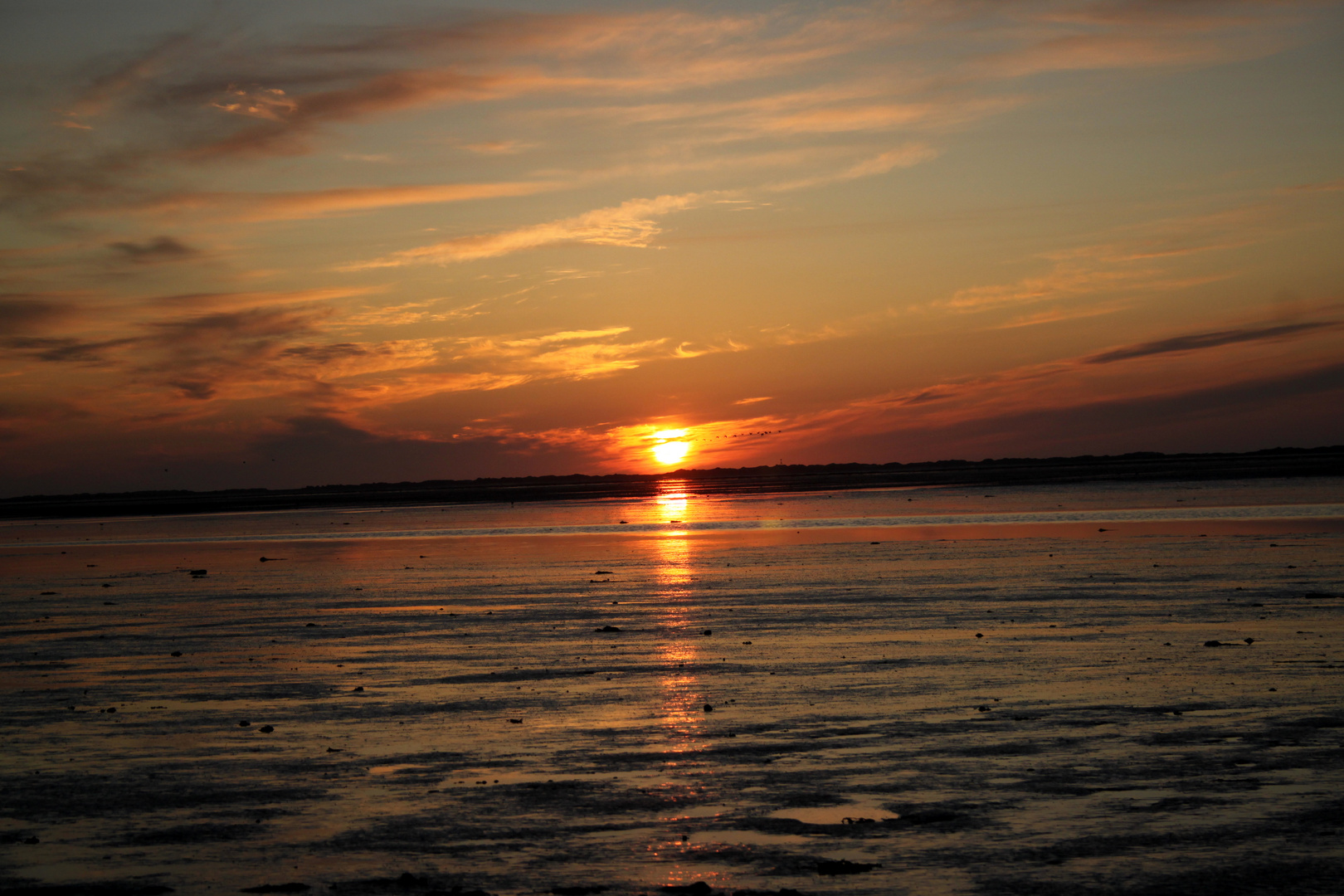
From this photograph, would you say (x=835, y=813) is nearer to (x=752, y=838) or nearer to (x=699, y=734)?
(x=752, y=838)

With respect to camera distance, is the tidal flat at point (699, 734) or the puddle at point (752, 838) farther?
the puddle at point (752, 838)

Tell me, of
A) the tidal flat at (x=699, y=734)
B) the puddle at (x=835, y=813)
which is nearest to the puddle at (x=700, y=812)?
the tidal flat at (x=699, y=734)

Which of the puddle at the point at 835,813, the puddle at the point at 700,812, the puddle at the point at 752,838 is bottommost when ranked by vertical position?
the puddle at the point at 835,813

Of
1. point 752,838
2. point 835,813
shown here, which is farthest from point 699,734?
point 752,838

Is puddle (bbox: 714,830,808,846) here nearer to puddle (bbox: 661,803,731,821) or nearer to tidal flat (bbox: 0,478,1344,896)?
tidal flat (bbox: 0,478,1344,896)

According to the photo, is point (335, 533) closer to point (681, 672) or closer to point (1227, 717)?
point (681, 672)

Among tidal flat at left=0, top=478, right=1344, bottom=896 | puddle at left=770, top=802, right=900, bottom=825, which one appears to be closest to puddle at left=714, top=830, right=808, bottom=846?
tidal flat at left=0, top=478, right=1344, bottom=896

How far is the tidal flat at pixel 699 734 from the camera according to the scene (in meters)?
8.46

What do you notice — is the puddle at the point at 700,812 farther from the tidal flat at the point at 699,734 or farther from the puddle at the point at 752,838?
the puddle at the point at 752,838

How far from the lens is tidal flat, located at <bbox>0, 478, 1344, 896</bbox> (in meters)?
8.46

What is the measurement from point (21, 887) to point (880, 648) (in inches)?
486

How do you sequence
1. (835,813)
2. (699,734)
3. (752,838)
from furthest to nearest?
(699,734) → (835,813) → (752,838)

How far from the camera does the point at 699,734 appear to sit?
12500 mm

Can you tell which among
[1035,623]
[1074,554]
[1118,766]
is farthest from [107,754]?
[1074,554]
